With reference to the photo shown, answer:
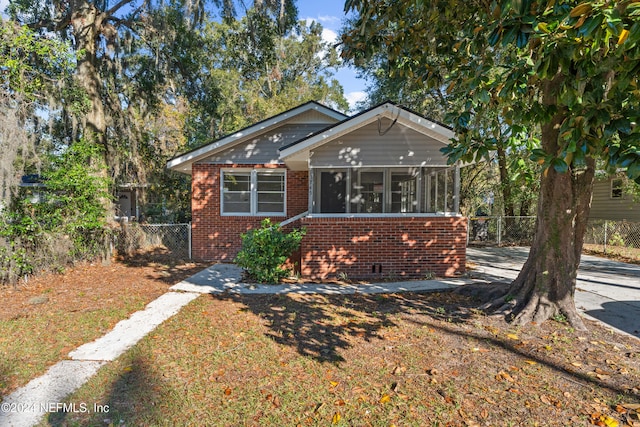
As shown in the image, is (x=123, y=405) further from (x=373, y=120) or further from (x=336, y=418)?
(x=373, y=120)

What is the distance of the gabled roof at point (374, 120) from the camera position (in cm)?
725

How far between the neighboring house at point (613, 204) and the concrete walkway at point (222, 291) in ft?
23.2

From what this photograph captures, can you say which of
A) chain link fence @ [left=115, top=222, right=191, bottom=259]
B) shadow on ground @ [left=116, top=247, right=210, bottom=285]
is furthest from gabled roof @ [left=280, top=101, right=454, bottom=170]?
chain link fence @ [left=115, top=222, right=191, bottom=259]

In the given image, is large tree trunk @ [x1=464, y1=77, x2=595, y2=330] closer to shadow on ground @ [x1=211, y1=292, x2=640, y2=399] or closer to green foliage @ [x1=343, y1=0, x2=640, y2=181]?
shadow on ground @ [x1=211, y1=292, x2=640, y2=399]

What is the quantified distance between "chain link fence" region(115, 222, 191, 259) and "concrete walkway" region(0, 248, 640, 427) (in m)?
2.77

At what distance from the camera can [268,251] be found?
285 inches

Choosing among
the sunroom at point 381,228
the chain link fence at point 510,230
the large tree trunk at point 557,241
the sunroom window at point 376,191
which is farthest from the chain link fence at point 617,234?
the large tree trunk at point 557,241

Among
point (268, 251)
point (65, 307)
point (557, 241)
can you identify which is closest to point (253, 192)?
point (268, 251)

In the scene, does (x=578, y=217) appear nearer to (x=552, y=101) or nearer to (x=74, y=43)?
(x=552, y=101)

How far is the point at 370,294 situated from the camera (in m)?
6.31

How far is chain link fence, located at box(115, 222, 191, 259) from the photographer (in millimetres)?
10273

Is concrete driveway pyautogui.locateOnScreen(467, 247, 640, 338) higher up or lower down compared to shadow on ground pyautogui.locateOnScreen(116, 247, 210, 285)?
higher up

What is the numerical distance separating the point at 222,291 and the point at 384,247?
374cm

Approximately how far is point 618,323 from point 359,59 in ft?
18.5
